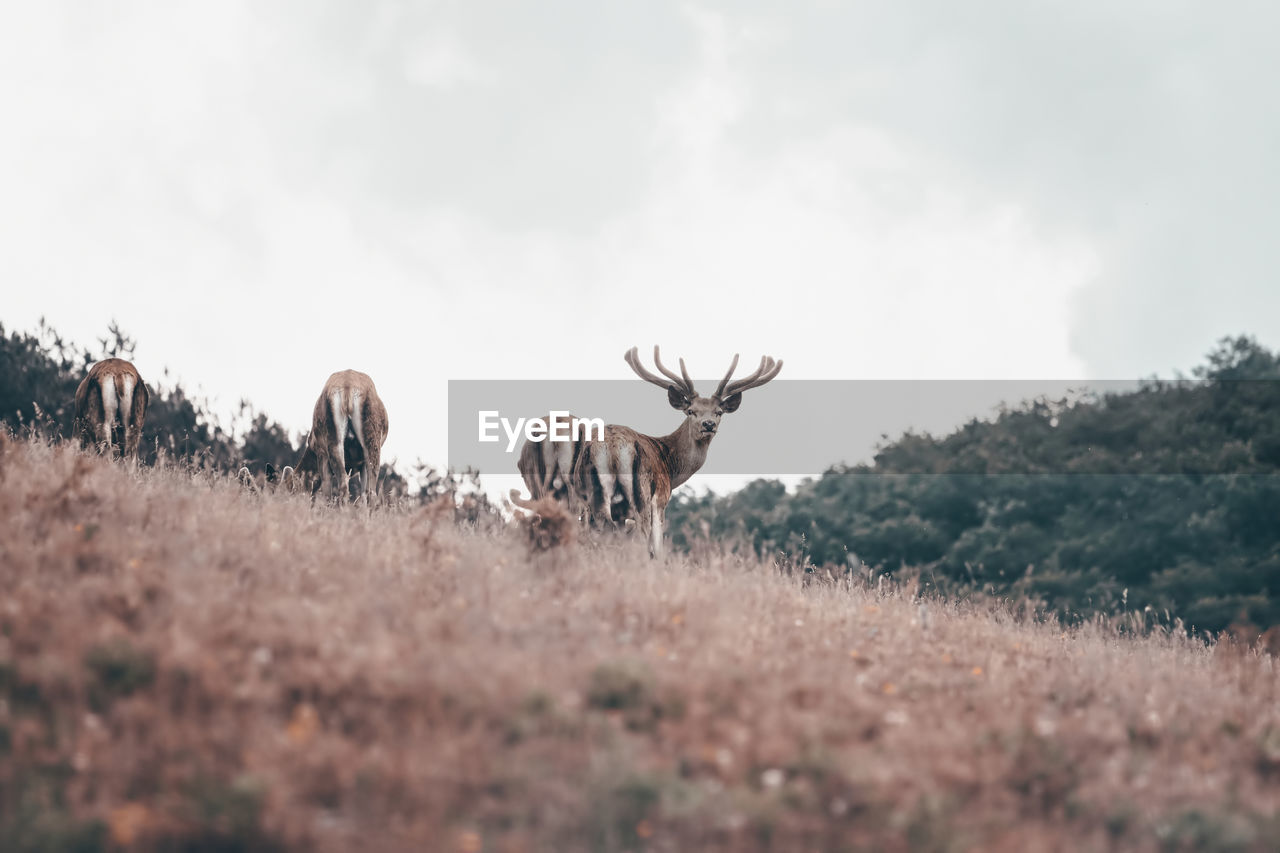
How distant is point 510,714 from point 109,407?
9.41 metres

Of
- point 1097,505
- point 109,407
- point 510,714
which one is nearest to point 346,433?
point 109,407

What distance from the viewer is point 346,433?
1312 cm

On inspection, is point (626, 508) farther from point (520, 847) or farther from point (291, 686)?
point (520, 847)

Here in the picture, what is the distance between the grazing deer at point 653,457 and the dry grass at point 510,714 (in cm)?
262

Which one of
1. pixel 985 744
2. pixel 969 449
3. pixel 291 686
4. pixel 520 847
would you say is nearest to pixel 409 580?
pixel 291 686

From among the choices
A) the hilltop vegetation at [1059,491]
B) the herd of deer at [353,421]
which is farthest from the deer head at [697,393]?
the hilltop vegetation at [1059,491]

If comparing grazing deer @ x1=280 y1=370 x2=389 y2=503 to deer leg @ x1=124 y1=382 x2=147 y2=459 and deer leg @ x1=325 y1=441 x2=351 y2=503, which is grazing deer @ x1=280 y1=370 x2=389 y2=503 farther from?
deer leg @ x1=124 y1=382 x2=147 y2=459

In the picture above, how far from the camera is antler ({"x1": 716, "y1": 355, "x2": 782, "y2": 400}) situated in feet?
43.1

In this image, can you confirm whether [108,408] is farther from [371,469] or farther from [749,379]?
[749,379]

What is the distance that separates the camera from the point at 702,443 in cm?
1328

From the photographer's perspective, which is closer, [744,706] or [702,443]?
[744,706]

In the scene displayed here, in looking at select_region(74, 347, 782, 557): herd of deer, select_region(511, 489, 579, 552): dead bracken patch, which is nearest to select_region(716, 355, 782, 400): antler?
select_region(74, 347, 782, 557): herd of deer

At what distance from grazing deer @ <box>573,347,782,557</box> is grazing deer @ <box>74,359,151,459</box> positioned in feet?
18.7

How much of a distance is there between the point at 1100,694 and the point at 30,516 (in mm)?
8090
